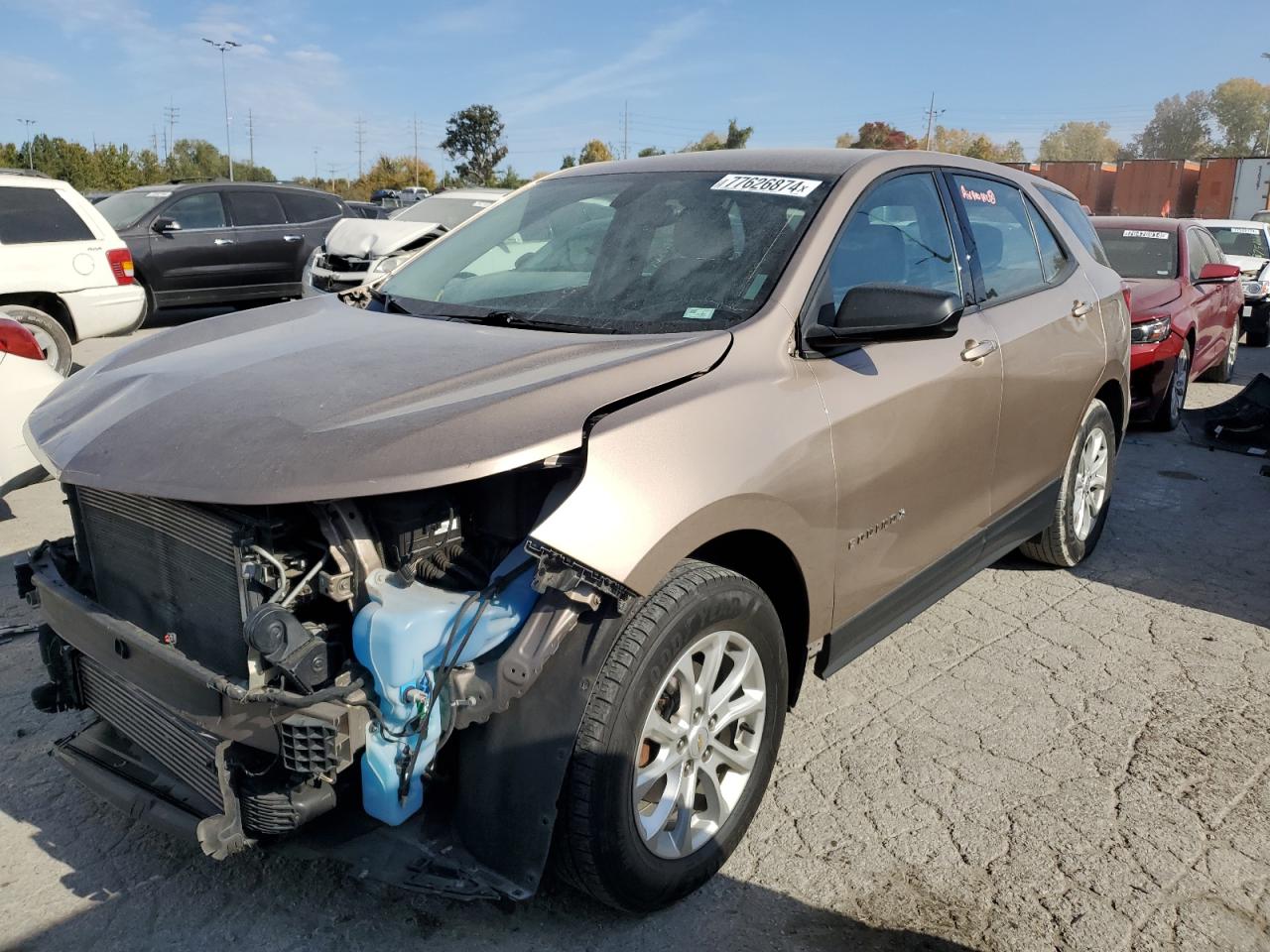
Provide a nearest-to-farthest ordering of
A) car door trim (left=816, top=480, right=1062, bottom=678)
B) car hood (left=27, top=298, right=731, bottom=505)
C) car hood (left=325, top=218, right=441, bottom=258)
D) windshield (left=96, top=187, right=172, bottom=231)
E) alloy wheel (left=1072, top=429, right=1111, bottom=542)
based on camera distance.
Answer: car hood (left=27, top=298, right=731, bottom=505)
car door trim (left=816, top=480, right=1062, bottom=678)
alloy wheel (left=1072, top=429, right=1111, bottom=542)
car hood (left=325, top=218, right=441, bottom=258)
windshield (left=96, top=187, right=172, bottom=231)

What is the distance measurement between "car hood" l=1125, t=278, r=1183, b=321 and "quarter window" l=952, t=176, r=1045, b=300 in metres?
4.36

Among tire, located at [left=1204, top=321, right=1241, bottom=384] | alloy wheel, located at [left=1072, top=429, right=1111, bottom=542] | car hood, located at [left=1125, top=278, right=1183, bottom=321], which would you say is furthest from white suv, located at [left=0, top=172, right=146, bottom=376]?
tire, located at [left=1204, top=321, right=1241, bottom=384]

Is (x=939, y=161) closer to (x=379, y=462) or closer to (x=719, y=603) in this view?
(x=719, y=603)

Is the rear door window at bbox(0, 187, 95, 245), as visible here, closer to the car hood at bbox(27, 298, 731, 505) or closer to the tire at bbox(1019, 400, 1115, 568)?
the car hood at bbox(27, 298, 731, 505)

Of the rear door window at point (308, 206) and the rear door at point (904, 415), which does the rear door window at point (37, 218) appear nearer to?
the rear door window at point (308, 206)

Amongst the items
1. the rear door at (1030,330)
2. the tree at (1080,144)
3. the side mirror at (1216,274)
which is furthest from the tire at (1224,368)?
the tree at (1080,144)

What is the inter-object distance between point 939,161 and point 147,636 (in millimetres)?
3152

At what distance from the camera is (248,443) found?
87.0 inches

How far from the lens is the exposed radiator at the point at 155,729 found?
7.50 feet

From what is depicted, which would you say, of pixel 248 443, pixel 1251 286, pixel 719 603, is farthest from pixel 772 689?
pixel 1251 286

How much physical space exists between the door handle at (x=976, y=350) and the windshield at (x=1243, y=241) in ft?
44.2

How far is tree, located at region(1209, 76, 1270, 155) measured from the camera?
112m

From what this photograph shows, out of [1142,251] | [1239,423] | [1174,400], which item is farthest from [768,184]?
[1142,251]

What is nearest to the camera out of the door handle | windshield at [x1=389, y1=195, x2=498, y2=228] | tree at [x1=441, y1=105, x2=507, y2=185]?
the door handle
